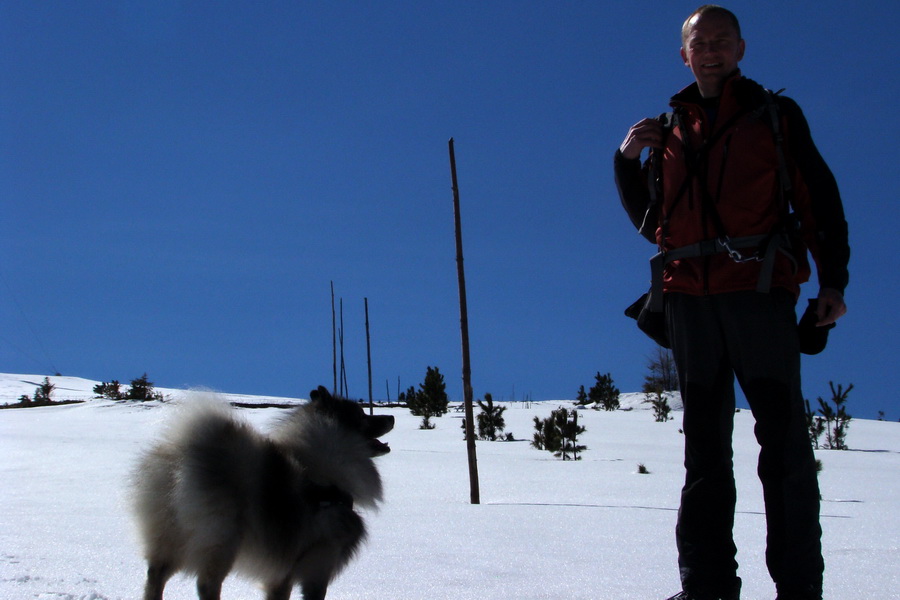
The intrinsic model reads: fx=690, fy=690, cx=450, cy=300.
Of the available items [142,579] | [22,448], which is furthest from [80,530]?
[22,448]

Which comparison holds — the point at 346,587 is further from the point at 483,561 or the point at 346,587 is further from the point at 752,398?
the point at 752,398

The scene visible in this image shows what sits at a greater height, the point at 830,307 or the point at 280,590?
the point at 830,307

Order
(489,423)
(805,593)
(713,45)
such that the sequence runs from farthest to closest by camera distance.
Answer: (489,423) → (713,45) → (805,593)

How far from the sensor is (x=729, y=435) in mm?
2479

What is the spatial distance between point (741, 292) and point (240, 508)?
5.96 feet

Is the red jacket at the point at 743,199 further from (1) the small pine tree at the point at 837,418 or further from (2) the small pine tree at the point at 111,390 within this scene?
(2) the small pine tree at the point at 111,390

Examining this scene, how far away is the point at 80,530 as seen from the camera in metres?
3.63

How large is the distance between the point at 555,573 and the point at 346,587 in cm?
89

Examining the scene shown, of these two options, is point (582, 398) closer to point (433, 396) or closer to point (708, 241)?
point (433, 396)

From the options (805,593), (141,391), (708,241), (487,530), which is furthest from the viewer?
(141,391)

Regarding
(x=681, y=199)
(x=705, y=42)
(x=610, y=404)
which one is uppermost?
(x=705, y=42)

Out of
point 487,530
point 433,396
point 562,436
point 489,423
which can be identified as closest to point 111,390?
point 433,396

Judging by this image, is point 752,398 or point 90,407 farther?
point 90,407

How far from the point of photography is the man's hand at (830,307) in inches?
91.5
